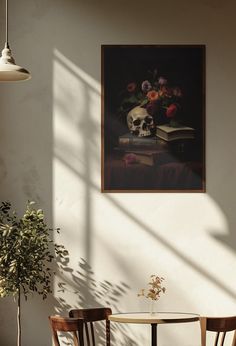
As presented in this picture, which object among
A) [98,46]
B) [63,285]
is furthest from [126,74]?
[63,285]

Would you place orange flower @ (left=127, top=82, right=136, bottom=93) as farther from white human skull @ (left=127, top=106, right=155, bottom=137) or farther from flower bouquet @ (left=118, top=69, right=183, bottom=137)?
white human skull @ (left=127, top=106, right=155, bottom=137)

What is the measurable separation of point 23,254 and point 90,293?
1009 millimetres

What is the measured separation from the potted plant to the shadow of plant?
0.20 metres

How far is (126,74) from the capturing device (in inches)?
341

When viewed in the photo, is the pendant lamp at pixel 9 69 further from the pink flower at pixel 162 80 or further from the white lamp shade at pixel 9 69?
the pink flower at pixel 162 80

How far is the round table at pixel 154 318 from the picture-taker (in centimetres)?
770

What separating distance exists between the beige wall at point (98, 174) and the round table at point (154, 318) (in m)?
0.35

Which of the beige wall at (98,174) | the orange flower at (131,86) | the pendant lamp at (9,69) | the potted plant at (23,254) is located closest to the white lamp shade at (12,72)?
the pendant lamp at (9,69)

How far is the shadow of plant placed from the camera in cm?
852

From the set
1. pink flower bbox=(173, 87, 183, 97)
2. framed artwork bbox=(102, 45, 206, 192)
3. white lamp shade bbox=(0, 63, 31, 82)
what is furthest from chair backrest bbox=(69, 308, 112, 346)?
white lamp shade bbox=(0, 63, 31, 82)

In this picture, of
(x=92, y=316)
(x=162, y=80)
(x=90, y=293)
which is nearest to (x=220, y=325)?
(x=92, y=316)

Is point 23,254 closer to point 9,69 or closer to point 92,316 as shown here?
point 92,316

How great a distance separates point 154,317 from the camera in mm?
7902

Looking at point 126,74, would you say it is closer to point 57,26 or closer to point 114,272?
point 57,26
